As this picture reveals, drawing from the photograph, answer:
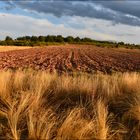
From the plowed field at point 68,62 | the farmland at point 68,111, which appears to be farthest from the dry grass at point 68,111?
the plowed field at point 68,62

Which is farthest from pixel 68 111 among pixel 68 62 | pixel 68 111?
pixel 68 62

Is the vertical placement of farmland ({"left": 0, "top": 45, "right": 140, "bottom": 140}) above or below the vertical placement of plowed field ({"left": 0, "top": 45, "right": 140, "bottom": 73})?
above

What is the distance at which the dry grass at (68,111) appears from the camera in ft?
21.2

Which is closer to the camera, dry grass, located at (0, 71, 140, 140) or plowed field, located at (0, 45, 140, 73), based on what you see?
dry grass, located at (0, 71, 140, 140)

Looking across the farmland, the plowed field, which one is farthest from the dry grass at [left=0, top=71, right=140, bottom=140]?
the plowed field

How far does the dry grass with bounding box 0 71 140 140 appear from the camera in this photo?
6.46 metres

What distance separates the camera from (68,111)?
25.2 feet

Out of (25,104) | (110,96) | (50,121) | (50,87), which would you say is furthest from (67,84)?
(50,121)

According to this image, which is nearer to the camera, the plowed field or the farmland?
the farmland

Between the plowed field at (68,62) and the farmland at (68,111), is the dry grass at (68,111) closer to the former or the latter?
the farmland at (68,111)

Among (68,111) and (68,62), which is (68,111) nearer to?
(68,111)

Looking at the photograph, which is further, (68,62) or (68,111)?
(68,62)

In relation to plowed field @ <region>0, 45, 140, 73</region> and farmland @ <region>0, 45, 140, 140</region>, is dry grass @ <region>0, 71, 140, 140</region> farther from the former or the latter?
plowed field @ <region>0, 45, 140, 73</region>

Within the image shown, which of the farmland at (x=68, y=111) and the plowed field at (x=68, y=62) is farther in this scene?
the plowed field at (x=68, y=62)
